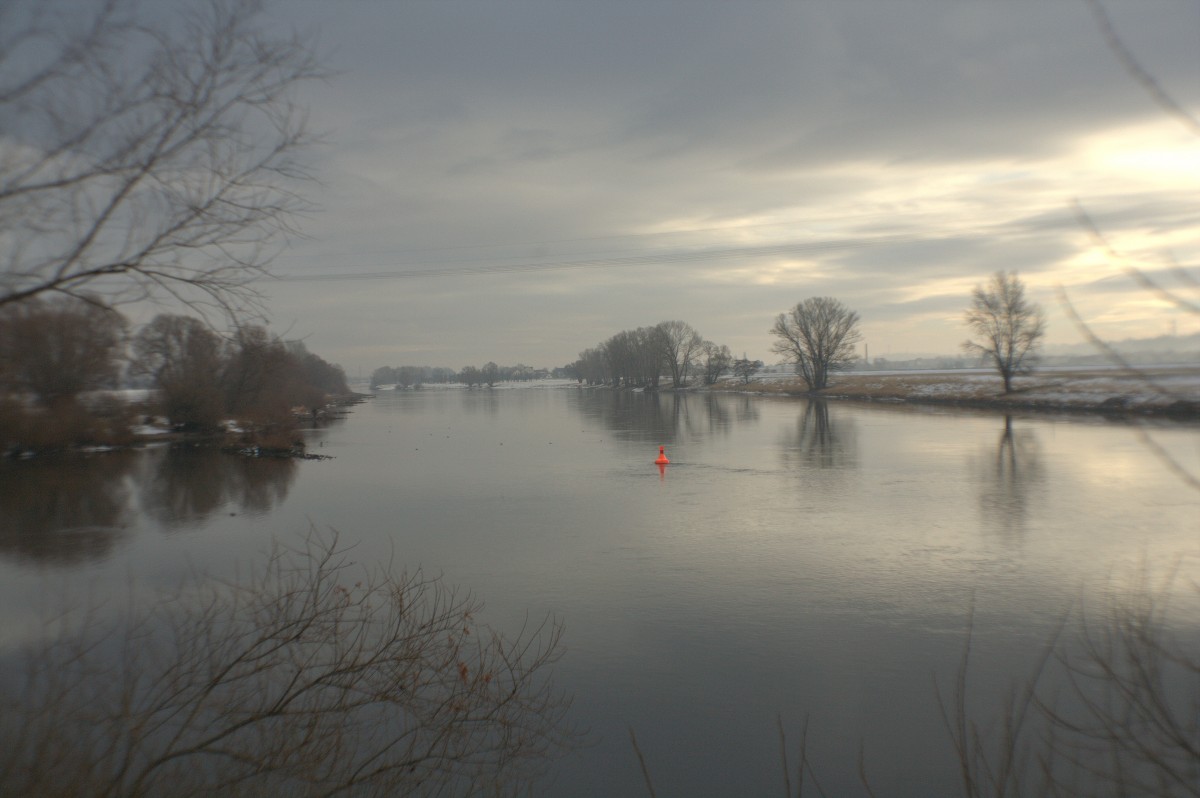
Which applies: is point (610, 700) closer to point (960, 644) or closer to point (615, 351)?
point (960, 644)

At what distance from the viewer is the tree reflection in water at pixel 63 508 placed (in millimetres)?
11500

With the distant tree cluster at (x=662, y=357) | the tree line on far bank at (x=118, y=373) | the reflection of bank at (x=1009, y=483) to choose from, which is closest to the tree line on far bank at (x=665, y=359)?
the distant tree cluster at (x=662, y=357)

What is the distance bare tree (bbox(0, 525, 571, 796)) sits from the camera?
12.2 ft

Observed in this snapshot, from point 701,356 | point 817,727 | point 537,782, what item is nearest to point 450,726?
point 537,782

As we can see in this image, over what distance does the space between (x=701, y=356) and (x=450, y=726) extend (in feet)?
314

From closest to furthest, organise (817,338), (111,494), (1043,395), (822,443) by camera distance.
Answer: (111,494)
(822,443)
(1043,395)
(817,338)

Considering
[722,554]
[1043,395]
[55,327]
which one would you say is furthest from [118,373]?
[1043,395]

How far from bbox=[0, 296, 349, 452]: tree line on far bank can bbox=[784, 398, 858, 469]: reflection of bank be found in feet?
43.1

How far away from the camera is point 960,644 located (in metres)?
6.78

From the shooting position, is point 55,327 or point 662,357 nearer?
point 55,327

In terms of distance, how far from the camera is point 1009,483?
1502 cm

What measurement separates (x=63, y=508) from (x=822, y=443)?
20478mm

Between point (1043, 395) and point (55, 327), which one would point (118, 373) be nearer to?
point (55, 327)

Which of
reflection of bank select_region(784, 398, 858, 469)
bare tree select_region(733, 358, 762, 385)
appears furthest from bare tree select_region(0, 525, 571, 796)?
bare tree select_region(733, 358, 762, 385)
